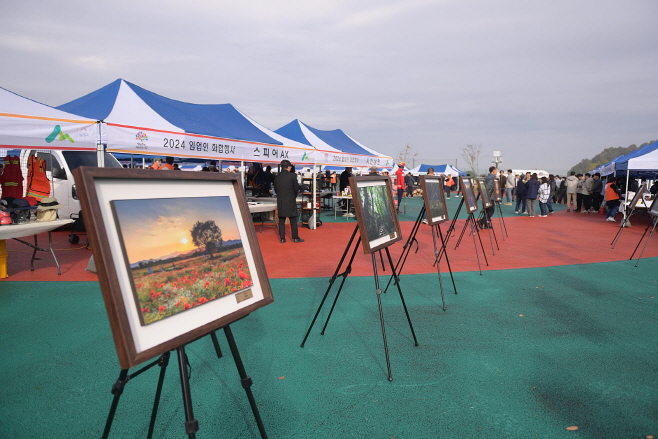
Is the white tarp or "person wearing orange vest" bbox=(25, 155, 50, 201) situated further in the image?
"person wearing orange vest" bbox=(25, 155, 50, 201)

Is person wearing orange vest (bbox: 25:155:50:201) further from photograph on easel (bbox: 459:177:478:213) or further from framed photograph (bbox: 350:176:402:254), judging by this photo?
photograph on easel (bbox: 459:177:478:213)

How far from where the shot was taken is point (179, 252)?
1.78 meters

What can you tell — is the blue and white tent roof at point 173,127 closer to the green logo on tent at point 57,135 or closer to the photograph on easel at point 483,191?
the green logo on tent at point 57,135

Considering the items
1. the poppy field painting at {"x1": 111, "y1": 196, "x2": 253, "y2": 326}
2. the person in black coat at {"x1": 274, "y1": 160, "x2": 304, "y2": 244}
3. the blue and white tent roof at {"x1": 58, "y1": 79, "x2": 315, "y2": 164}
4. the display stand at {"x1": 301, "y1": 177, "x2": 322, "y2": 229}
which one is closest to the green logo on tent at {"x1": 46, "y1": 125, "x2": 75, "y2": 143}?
the blue and white tent roof at {"x1": 58, "y1": 79, "x2": 315, "y2": 164}

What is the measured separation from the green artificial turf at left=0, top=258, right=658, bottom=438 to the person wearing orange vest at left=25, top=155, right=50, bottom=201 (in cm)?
242

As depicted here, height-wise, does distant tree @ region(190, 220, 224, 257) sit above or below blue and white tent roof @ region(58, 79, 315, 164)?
below

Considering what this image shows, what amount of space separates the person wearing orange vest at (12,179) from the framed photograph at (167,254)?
706cm

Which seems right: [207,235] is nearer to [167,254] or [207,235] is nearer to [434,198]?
[167,254]

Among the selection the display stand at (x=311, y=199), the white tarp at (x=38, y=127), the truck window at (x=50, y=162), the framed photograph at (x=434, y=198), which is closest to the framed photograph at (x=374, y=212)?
the framed photograph at (x=434, y=198)

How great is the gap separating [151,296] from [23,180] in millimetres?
7637

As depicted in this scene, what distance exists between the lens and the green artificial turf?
2592mm

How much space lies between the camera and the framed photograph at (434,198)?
4802mm

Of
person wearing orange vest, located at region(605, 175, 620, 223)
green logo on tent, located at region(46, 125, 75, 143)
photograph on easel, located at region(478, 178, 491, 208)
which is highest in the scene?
green logo on tent, located at region(46, 125, 75, 143)

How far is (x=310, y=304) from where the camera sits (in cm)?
496
